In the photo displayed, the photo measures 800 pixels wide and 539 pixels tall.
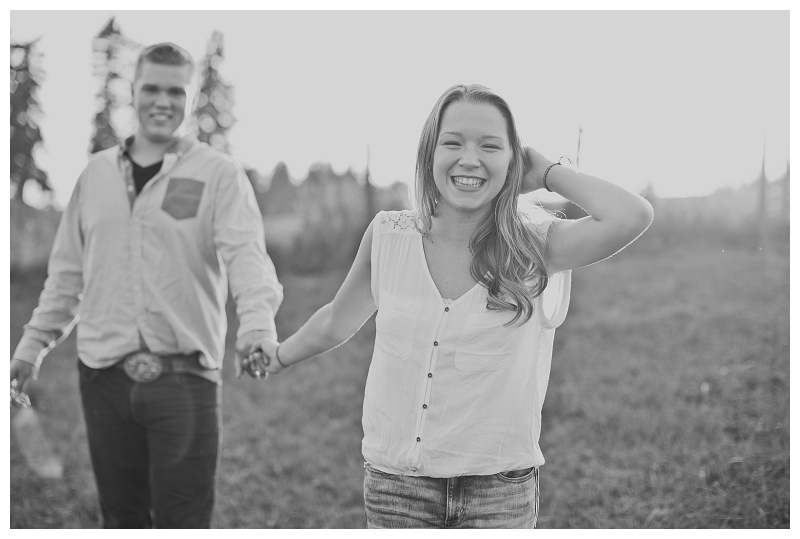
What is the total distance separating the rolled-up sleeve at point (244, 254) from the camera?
2.93 meters

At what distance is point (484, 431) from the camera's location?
2061 millimetres

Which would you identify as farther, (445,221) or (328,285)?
(328,285)

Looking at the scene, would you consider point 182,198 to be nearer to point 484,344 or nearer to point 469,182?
point 469,182

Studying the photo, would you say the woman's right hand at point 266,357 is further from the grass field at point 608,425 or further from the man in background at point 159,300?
the grass field at point 608,425

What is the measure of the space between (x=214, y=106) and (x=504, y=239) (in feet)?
52.5

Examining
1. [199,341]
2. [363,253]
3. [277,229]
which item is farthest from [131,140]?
[277,229]

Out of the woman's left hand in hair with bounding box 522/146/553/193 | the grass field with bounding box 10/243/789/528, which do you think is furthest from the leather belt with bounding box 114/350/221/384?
the grass field with bounding box 10/243/789/528

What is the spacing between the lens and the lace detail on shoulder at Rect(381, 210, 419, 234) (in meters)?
2.21

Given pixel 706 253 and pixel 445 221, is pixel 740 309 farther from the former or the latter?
pixel 445 221

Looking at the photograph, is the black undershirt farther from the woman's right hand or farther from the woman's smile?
the woman's smile

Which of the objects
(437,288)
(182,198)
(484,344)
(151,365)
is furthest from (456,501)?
(182,198)

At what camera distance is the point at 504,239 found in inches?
81.7

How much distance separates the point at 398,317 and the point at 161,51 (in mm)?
1738

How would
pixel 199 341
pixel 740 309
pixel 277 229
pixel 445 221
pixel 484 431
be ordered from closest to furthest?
pixel 484 431
pixel 445 221
pixel 199 341
pixel 740 309
pixel 277 229
